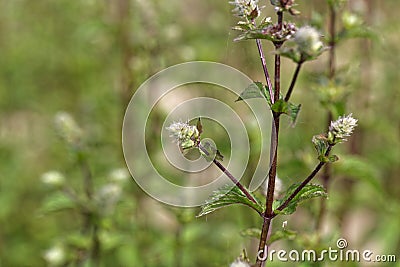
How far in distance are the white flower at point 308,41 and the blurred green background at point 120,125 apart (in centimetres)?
81

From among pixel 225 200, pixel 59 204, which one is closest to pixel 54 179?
pixel 59 204

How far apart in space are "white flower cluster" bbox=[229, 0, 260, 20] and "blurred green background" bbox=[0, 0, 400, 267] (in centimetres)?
65

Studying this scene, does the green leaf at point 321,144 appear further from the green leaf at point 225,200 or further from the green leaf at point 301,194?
the green leaf at point 225,200

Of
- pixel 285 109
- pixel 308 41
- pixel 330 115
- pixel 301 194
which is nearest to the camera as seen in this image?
pixel 308 41

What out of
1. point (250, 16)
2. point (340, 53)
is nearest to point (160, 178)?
point (250, 16)

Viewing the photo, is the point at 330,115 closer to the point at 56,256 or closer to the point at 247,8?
the point at 247,8

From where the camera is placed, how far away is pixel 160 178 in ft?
9.42

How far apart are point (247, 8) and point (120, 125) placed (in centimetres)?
205

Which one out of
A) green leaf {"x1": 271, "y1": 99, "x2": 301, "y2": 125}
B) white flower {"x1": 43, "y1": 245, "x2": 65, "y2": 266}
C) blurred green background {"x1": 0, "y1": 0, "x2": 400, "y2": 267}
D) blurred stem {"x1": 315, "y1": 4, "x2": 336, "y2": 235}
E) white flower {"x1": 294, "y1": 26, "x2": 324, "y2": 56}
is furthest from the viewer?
blurred green background {"x1": 0, "y1": 0, "x2": 400, "y2": 267}

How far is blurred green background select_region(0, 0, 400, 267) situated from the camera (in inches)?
101

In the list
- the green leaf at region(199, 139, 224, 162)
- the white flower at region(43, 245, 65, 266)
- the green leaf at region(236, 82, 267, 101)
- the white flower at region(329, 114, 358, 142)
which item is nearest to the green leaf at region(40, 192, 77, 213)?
the white flower at region(43, 245, 65, 266)

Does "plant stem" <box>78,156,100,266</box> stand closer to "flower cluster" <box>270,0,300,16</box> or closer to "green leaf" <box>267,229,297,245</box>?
"green leaf" <box>267,229,297,245</box>

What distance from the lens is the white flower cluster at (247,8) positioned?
1370 millimetres

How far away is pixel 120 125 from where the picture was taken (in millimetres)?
3322
